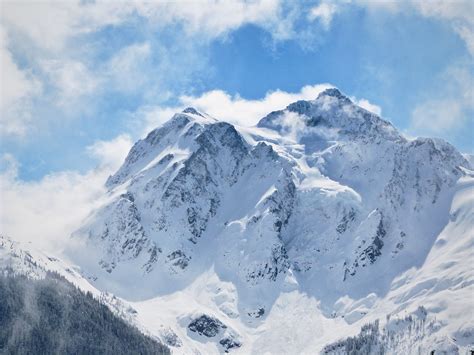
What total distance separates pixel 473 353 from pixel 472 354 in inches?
57.2

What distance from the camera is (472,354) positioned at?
132 m

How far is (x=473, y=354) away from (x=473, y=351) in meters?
0.85

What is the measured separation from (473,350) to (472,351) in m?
0.24

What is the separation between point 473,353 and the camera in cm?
13100

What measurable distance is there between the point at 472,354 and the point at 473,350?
4.18ft

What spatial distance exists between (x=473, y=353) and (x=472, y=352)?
0.63m

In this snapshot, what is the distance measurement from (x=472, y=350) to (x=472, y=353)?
1.43 feet

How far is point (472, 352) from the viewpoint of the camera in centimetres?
13162

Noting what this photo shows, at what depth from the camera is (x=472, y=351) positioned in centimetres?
13150

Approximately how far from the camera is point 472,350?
132 m

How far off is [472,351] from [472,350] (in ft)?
2.54

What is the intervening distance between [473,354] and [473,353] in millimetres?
324

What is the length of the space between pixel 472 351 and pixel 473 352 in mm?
879

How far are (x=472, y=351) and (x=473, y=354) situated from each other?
47 cm
